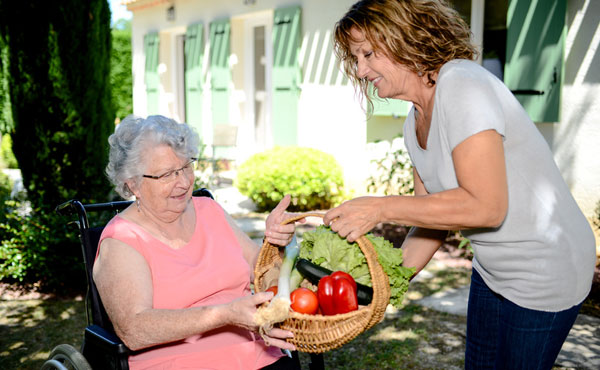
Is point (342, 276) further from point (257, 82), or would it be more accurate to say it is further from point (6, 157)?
point (6, 157)

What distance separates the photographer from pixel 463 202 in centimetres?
167

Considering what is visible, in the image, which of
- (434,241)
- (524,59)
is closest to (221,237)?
(434,241)

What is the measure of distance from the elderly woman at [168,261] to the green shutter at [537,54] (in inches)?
183

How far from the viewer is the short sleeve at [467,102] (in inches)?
64.3

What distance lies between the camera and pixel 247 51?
36.0 feet

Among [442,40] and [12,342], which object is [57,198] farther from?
[442,40]

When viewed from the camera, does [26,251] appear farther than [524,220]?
Yes

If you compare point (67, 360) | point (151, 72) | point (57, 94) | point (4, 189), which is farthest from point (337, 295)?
point (151, 72)

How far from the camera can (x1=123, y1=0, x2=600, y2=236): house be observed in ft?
19.5

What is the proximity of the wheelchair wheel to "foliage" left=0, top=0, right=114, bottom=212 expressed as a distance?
131 inches

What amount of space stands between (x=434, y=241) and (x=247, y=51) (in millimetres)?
9316

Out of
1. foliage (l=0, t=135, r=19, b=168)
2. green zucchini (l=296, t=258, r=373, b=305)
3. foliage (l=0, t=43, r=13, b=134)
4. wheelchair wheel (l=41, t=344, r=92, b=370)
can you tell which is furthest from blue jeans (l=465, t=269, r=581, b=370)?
foliage (l=0, t=135, r=19, b=168)

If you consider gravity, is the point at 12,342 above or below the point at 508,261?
below

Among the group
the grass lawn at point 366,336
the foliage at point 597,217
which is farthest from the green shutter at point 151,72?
the foliage at point 597,217
